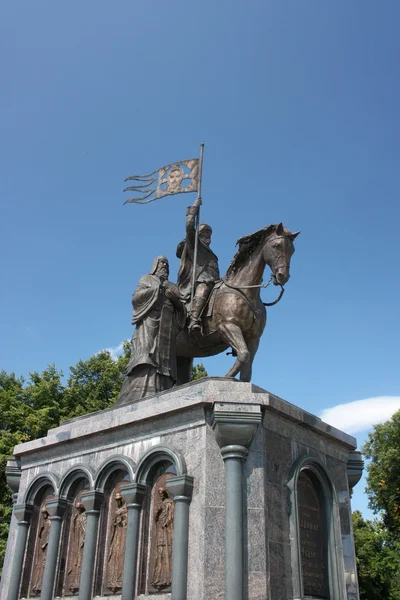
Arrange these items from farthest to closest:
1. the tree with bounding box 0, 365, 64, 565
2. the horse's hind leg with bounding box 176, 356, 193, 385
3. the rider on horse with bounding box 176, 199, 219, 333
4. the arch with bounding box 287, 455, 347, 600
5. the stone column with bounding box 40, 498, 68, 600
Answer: the tree with bounding box 0, 365, 64, 565 < the horse's hind leg with bounding box 176, 356, 193, 385 < the rider on horse with bounding box 176, 199, 219, 333 < the stone column with bounding box 40, 498, 68, 600 < the arch with bounding box 287, 455, 347, 600

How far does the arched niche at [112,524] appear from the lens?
8.60 m

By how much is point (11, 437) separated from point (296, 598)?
64.3ft

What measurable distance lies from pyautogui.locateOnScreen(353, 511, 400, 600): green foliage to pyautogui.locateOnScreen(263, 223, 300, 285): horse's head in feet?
91.2

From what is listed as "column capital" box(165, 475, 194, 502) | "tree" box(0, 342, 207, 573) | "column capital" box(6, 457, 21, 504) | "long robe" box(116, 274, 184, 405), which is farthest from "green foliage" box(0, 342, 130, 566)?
"column capital" box(165, 475, 194, 502)

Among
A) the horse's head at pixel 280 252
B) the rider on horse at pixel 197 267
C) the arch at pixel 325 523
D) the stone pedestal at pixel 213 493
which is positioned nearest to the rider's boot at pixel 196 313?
the rider on horse at pixel 197 267

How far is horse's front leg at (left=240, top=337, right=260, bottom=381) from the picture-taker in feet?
35.2

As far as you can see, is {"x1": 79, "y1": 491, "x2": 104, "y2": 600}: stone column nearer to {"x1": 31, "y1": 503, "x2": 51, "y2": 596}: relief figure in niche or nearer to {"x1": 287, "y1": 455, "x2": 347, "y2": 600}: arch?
{"x1": 31, "y1": 503, "x2": 51, "y2": 596}: relief figure in niche

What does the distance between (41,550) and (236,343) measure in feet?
15.1

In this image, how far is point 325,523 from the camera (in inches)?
360

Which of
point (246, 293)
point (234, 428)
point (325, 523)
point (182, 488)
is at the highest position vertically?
point (246, 293)

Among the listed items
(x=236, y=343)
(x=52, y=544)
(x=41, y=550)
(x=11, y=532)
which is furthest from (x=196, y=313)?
(x=11, y=532)

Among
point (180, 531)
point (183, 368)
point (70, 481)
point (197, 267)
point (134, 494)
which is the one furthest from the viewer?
point (183, 368)

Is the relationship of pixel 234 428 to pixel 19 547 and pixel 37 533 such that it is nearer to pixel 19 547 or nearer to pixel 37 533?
pixel 37 533

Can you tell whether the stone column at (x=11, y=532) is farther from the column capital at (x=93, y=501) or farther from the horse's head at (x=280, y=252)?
the horse's head at (x=280, y=252)
